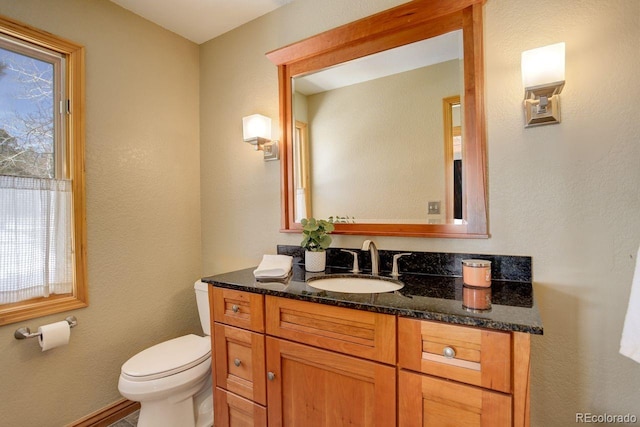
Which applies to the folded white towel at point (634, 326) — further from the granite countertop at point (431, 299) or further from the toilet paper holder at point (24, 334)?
the toilet paper holder at point (24, 334)

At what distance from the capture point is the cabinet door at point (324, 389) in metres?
1.01

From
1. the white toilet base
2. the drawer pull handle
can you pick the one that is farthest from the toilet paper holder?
the drawer pull handle

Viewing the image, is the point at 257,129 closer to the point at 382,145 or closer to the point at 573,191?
the point at 382,145

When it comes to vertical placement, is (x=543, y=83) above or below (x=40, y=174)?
above

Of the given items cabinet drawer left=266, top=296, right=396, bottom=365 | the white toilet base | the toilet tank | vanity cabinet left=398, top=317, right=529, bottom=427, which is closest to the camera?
vanity cabinet left=398, top=317, right=529, bottom=427

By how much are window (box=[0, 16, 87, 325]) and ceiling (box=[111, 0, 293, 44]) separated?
19.4 inches

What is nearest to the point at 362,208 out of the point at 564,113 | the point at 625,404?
the point at 564,113

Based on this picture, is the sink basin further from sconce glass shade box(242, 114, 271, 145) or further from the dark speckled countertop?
sconce glass shade box(242, 114, 271, 145)

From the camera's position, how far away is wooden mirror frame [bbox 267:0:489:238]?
52.6 inches

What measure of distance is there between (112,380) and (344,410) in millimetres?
1530

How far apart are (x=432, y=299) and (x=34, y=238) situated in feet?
6.09

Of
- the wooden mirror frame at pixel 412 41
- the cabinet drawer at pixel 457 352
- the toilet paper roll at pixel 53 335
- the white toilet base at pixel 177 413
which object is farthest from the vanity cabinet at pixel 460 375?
the toilet paper roll at pixel 53 335

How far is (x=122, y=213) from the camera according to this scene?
1.87 meters

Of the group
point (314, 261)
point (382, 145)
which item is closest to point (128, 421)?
point (314, 261)
